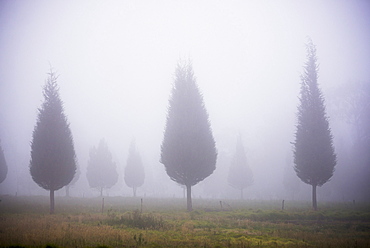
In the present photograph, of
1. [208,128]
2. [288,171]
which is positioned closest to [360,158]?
[288,171]

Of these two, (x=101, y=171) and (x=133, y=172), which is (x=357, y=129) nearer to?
(x=133, y=172)

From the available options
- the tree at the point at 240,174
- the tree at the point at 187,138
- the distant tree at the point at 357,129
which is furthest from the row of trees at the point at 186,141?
the distant tree at the point at 357,129

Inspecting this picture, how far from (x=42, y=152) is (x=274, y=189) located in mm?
81207

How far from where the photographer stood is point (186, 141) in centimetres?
2108

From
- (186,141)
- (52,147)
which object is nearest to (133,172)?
(52,147)

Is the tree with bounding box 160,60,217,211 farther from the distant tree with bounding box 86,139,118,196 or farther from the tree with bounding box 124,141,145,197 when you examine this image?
the distant tree with bounding box 86,139,118,196

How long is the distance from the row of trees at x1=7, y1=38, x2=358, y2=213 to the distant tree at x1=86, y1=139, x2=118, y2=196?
27.1 meters

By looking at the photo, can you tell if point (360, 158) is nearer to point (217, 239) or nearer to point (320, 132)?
point (320, 132)

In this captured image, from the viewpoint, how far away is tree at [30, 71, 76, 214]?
19844 mm

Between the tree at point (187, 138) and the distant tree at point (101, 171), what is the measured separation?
30.6 m

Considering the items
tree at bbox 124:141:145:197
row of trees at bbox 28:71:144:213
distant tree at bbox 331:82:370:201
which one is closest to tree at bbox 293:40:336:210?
row of trees at bbox 28:71:144:213

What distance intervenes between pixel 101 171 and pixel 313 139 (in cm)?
4259

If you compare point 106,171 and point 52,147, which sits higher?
point 52,147

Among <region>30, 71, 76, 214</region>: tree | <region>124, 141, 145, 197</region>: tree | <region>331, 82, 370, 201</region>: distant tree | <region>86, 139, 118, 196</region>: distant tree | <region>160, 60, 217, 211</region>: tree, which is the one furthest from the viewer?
<region>124, 141, 145, 197</region>: tree
